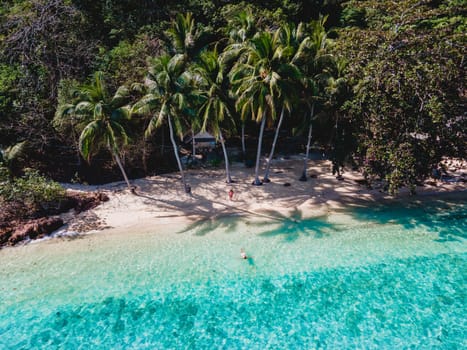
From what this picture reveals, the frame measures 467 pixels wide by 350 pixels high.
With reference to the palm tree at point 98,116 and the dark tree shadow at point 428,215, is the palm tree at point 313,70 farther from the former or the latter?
the palm tree at point 98,116

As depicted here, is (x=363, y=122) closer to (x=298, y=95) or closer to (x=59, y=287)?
(x=298, y=95)

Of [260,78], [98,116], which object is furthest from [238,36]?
[98,116]

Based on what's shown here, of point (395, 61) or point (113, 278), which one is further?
point (395, 61)

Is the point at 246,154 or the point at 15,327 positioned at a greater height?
the point at 246,154

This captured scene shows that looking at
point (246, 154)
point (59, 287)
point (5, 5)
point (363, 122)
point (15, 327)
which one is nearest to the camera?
point (15, 327)

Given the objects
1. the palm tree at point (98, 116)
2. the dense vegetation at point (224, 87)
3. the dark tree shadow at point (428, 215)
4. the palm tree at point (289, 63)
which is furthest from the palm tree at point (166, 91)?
the dark tree shadow at point (428, 215)

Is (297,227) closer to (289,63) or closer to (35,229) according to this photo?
(289,63)

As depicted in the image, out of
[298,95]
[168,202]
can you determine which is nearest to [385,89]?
[298,95]
